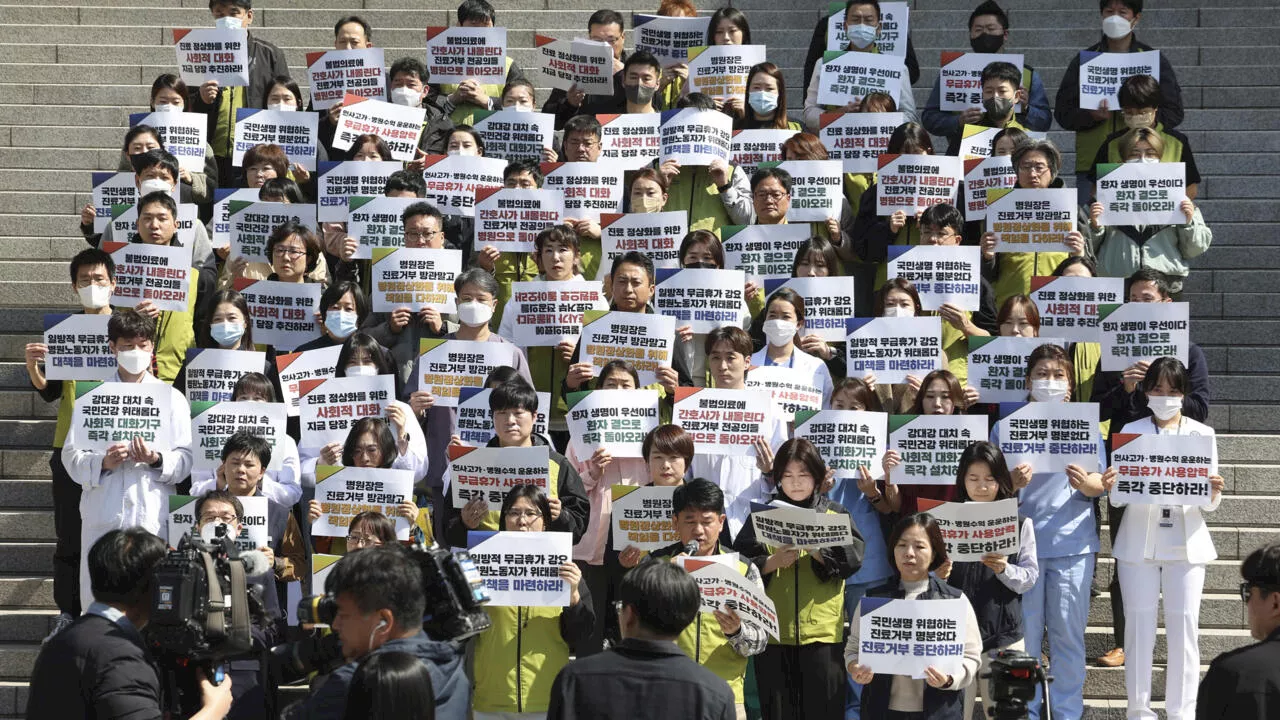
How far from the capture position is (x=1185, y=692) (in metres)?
9.66

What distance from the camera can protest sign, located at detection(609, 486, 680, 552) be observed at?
936cm

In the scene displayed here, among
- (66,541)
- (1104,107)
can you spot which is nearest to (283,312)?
(66,541)

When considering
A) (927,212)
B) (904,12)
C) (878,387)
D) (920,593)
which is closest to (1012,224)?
(927,212)

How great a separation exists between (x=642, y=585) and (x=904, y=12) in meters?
8.76

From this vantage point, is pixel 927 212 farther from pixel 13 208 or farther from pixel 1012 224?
pixel 13 208

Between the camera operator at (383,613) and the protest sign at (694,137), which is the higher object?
the protest sign at (694,137)

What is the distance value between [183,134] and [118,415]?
3.59 m

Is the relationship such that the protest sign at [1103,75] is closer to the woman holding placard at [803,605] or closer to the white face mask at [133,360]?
the woman holding placard at [803,605]

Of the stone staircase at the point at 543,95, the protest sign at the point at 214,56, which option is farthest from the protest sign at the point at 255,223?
the protest sign at the point at 214,56

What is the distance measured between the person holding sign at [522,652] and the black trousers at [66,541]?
9.27 ft

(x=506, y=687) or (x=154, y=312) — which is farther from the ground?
(x=154, y=312)

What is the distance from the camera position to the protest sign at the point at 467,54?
1362cm

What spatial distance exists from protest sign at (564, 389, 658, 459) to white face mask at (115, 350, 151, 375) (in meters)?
2.49

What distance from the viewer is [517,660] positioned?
9.12 meters
